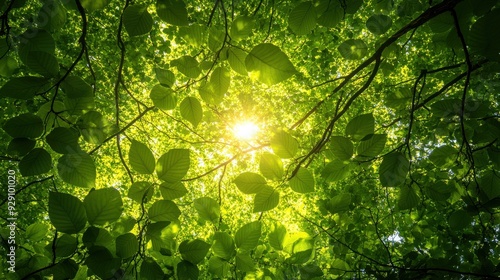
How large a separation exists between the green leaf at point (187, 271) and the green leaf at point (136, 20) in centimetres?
76

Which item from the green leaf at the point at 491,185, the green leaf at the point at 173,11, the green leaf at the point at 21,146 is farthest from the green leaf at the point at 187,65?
the green leaf at the point at 491,185

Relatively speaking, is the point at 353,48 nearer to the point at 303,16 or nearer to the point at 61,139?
the point at 303,16

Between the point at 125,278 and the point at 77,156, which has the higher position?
the point at 77,156

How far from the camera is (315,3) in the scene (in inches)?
48.6

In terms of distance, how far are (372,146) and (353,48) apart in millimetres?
636

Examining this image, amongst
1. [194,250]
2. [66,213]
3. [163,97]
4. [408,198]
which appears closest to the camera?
[66,213]

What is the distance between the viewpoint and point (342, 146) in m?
1.12

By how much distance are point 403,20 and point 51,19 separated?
779cm

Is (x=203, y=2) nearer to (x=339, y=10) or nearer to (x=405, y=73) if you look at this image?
(x=405, y=73)

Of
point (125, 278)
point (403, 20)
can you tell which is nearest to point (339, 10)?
point (125, 278)

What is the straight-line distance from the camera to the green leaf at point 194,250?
102 cm

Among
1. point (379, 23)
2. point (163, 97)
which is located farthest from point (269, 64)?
point (379, 23)

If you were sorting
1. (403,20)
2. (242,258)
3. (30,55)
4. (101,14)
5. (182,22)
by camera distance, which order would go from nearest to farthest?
1. (30,55)
2. (182,22)
3. (242,258)
4. (403,20)
5. (101,14)

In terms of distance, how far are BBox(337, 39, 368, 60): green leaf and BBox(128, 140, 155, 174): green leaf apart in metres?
1.07
